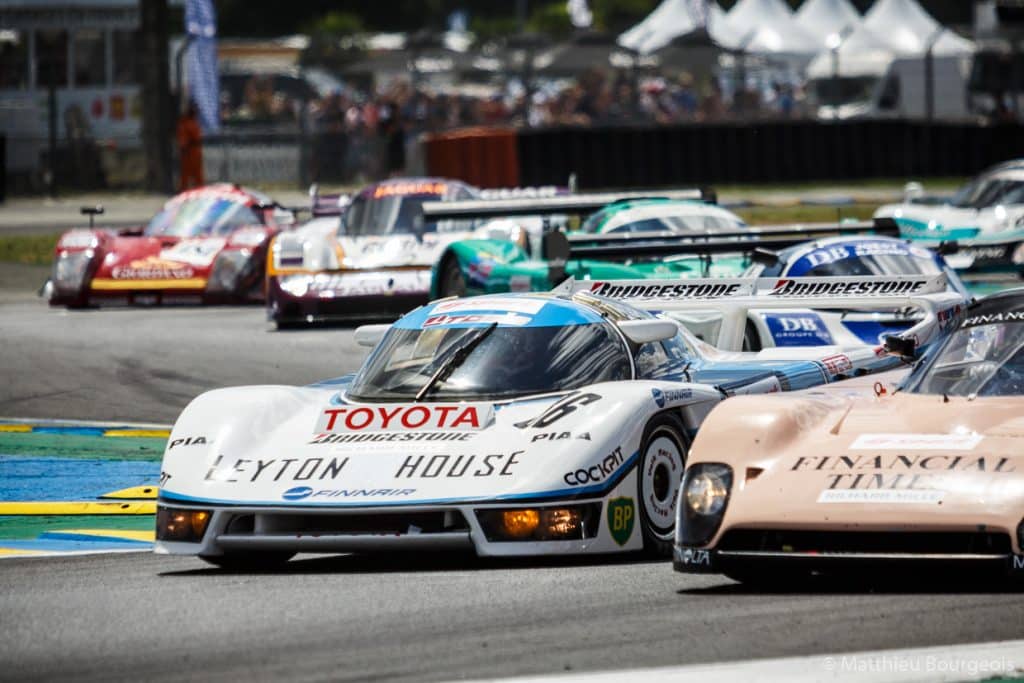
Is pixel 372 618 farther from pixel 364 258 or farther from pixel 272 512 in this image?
pixel 364 258

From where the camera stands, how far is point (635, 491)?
8062 millimetres

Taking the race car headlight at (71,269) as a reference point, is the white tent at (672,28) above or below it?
above

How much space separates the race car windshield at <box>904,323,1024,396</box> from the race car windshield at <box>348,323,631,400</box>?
1559 mm

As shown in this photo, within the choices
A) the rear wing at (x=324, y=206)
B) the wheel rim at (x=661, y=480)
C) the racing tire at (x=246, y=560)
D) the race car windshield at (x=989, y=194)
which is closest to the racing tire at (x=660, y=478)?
the wheel rim at (x=661, y=480)

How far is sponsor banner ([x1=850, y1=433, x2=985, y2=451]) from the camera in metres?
7.04

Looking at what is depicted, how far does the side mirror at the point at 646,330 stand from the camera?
9055 mm

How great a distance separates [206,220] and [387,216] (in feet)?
9.10

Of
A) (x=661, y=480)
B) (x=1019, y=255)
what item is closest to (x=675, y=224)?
(x=1019, y=255)

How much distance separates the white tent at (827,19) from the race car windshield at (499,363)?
143 feet

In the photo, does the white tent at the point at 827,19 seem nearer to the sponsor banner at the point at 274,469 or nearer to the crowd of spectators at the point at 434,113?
the crowd of spectators at the point at 434,113

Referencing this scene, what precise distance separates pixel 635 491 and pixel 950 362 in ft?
4.12

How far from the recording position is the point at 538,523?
25.7 ft

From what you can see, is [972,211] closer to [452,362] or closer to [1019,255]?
[1019,255]

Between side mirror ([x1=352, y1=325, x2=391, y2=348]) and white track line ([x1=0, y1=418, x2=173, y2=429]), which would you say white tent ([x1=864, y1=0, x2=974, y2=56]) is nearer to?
white track line ([x1=0, y1=418, x2=173, y2=429])
